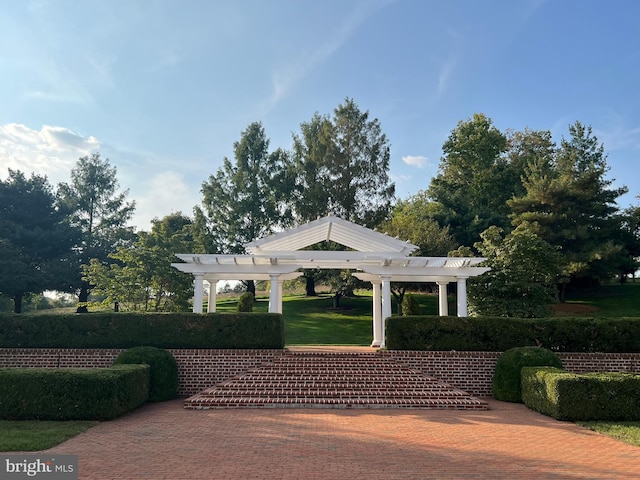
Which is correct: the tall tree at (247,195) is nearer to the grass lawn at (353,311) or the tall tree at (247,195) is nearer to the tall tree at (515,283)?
the grass lawn at (353,311)

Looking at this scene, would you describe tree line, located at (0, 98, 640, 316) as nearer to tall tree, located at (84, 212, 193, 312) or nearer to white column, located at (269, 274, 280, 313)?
tall tree, located at (84, 212, 193, 312)

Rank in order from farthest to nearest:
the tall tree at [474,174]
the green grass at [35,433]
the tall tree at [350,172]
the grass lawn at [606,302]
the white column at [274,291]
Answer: the tall tree at [474,174], the tall tree at [350,172], the grass lawn at [606,302], the white column at [274,291], the green grass at [35,433]

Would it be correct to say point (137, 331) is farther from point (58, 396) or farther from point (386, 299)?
point (386, 299)

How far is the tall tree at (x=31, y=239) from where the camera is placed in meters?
27.9

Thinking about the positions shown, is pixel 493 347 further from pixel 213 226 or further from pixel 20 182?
pixel 20 182

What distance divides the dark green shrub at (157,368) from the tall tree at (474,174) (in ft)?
89.8

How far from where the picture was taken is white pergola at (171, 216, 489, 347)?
17.3 metres

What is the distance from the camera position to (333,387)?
42.2 ft

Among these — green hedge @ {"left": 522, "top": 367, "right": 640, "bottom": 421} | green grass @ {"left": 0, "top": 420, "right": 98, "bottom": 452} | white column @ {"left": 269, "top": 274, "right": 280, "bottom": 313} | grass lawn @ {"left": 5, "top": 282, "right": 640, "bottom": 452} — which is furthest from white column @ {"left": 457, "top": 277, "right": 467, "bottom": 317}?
green grass @ {"left": 0, "top": 420, "right": 98, "bottom": 452}

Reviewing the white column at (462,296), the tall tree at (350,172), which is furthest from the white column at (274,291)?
the tall tree at (350,172)

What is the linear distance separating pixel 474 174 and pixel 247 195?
21242 millimetres

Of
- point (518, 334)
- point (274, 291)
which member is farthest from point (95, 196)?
point (518, 334)

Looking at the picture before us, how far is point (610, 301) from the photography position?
32.2m

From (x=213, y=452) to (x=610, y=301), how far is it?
32.4 meters
